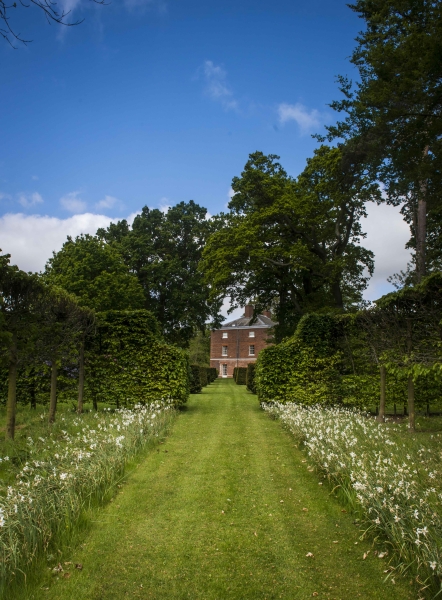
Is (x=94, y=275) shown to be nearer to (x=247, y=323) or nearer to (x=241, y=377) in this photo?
(x=241, y=377)

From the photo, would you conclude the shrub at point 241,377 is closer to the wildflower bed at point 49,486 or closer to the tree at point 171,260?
the tree at point 171,260

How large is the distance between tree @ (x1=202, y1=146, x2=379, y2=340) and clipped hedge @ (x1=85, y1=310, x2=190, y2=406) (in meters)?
9.92

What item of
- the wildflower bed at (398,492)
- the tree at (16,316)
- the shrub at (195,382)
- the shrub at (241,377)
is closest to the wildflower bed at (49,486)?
the tree at (16,316)

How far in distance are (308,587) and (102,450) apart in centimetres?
396

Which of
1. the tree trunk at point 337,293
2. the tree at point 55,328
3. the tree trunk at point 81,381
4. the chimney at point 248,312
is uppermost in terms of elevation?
the chimney at point 248,312

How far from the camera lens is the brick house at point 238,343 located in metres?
54.1

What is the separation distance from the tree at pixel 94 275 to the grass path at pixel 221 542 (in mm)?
19049

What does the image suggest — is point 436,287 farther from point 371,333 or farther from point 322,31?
point 322,31

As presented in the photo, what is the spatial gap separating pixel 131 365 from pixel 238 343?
4139 centimetres

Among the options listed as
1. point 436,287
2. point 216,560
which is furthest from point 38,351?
point 436,287

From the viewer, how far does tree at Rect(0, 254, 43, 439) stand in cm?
805

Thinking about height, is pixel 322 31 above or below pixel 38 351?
above

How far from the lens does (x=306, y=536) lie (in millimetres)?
4625

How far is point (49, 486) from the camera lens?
16.5 ft
